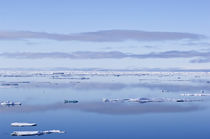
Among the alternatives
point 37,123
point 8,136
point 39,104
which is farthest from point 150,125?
point 39,104

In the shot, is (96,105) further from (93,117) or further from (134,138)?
(134,138)

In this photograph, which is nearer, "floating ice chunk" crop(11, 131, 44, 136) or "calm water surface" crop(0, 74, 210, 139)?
"floating ice chunk" crop(11, 131, 44, 136)

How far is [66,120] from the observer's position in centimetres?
1549

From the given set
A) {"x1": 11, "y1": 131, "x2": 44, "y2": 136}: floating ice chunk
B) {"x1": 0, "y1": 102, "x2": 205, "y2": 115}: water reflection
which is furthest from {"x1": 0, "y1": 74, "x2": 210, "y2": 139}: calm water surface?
{"x1": 11, "y1": 131, "x2": 44, "y2": 136}: floating ice chunk

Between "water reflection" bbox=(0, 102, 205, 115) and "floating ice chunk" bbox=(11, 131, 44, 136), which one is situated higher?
"water reflection" bbox=(0, 102, 205, 115)

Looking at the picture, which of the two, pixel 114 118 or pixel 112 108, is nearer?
pixel 114 118

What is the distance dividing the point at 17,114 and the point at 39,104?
359 cm

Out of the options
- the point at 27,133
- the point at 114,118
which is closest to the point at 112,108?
the point at 114,118

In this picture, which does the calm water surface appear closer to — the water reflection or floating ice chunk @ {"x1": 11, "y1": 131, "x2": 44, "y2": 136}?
the water reflection

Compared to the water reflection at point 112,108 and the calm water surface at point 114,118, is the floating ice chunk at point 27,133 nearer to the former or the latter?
the calm water surface at point 114,118

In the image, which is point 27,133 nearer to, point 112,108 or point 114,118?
point 114,118

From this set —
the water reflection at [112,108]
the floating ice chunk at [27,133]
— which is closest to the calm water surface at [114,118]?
the water reflection at [112,108]

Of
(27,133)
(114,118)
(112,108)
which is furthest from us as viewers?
(112,108)

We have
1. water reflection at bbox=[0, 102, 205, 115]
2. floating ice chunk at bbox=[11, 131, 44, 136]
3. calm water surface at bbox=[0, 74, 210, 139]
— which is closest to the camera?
floating ice chunk at bbox=[11, 131, 44, 136]
